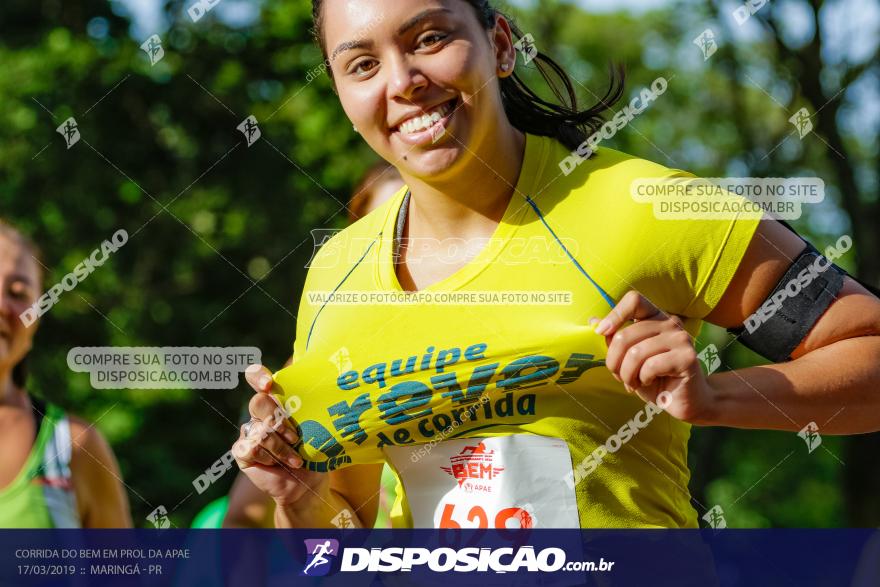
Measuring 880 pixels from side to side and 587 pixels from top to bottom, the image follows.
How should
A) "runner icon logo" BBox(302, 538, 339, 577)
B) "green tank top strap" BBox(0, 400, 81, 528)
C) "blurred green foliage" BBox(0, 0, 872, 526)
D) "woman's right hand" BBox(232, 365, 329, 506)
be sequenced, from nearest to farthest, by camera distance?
1. "woman's right hand" BBox(232, 365, 329, 506)
2. "runner icon logo" BBox(302, 538, 339, 577)
3. "green tank top strap" BBox(0, 400, 81, 528)
4. "blurred green foliage" BBox(0, 0, 872, 526)

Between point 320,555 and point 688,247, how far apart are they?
82 cm

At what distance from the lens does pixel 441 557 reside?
164 cm

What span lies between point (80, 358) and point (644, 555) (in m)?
2.31

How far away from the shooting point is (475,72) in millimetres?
1535

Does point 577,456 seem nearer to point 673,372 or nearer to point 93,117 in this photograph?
point 673,372

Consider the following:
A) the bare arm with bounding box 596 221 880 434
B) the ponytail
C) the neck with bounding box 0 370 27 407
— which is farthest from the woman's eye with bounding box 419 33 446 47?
the neck with bounding box 0 370 27 407

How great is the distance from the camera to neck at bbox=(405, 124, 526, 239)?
1580 millimetres

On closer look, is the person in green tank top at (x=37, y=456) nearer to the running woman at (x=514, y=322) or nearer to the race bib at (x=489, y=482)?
the running woman at (x=514, y=322)

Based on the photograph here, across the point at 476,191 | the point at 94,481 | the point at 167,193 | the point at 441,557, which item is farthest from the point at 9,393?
the point at 167,193

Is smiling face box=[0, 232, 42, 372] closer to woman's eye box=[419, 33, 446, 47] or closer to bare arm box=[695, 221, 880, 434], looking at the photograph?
woman's eye box=[419, 33, 446, 47]

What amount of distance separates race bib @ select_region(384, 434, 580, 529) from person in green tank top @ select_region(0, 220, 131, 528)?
3.92ft

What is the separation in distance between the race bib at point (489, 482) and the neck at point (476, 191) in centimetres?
32

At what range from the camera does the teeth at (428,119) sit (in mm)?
1512

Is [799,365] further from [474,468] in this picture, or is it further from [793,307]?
[474,468]
